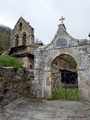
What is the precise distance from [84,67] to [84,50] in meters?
0.89

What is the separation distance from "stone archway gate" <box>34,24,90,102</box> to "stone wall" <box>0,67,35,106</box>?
0.42m

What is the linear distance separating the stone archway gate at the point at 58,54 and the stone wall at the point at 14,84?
0.42 m

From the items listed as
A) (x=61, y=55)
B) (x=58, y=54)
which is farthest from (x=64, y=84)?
(x=58, y=54)

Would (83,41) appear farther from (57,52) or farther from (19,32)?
(19,32)

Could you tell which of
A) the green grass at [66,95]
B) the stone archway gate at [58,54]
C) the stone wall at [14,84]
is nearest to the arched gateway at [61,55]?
the stone archway gate at [58,54]

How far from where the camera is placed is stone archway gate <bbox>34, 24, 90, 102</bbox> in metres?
6.33

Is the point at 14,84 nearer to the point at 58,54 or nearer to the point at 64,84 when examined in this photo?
the point at 58,54

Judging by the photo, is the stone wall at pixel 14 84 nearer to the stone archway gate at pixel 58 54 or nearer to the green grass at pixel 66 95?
the stone archway gate at pixel 58 54

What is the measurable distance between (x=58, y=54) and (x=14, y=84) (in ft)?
9.35

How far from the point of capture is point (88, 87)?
6211 mm

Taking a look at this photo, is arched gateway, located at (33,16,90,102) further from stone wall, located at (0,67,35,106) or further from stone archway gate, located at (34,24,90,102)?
stone wall, located at (0,67,35,106)

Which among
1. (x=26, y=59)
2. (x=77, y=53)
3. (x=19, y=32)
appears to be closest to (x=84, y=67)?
(x=77, y=53)

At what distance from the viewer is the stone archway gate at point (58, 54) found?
6.33 metres

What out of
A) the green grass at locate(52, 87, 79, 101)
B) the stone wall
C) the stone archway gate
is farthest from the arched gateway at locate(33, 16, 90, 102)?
the green grass at locate(52, 87, 79, 101)
